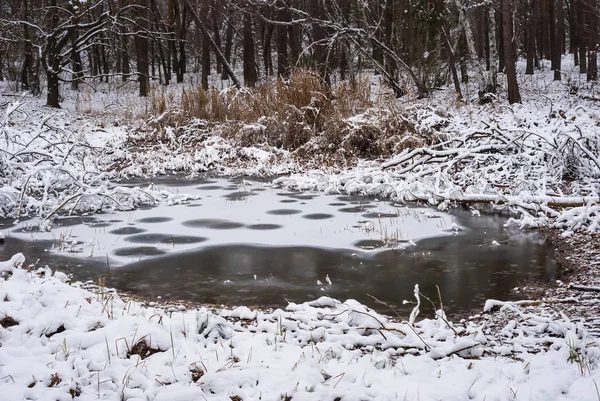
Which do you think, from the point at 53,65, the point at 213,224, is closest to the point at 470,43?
the point at 213,224

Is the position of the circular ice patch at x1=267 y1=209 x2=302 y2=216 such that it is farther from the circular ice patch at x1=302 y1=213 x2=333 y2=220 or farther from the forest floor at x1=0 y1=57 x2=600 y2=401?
the forest floor at x1=0 y1=57 x2=600 y2=401

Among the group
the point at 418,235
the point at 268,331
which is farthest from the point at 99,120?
the point at 268,331

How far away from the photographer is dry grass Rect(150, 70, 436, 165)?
426 inches

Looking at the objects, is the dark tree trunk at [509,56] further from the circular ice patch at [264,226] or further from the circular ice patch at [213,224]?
the circular ice patch at [213,224]

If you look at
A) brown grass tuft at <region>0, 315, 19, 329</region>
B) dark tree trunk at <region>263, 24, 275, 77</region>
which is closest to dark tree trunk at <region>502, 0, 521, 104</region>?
dark tree trunk at <region>263, 24, 275, 77</region>

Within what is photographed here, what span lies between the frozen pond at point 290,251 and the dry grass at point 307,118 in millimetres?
3302

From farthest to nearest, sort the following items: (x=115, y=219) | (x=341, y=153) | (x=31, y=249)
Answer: (x=341, y=153), (x=115, y=219), (x=31, y=249)

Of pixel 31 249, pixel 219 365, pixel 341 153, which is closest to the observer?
pixel 219 365

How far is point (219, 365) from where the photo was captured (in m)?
2.86

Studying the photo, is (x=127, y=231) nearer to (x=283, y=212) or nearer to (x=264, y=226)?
(x=264, y=226)

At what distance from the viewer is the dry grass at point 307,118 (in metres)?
10.8

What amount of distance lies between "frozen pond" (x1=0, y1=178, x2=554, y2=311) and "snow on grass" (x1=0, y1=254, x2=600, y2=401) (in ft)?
2.24

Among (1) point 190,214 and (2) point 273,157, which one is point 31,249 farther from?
(2) point 273,157

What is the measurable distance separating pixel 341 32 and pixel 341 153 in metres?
6.61
